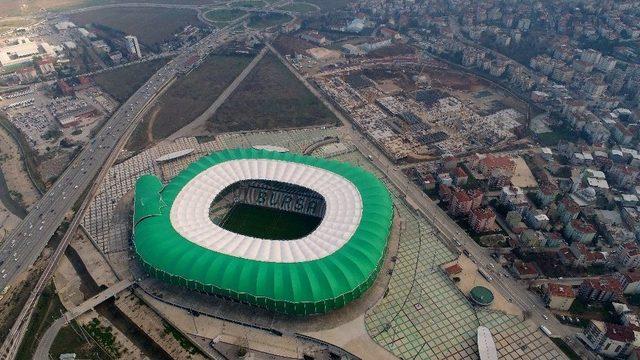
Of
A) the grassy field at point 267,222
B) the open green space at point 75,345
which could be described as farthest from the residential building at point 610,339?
the open green space at point 75,345

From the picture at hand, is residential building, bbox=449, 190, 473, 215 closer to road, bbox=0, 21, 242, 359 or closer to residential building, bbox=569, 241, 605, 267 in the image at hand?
residential building, bbox=569, 241, 605, 267

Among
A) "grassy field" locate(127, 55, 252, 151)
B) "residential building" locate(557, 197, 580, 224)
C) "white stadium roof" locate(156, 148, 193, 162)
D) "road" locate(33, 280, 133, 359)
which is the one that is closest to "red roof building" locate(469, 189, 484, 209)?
"residential building" locate(557, 197, 580, 224)

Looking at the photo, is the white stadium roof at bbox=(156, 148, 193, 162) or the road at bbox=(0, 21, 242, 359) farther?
the white stadium roof at bbox=(156, 148, 193, 162)

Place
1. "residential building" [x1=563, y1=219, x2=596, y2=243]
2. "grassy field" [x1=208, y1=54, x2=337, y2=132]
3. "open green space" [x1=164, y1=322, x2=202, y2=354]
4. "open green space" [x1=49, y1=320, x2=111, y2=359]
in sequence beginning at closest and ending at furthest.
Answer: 1. "open green space" [x1=49, y1=320, x2=111, y2=359]
2. "open green space" [x1=164, y1=322, x2=202, y2=354]
3. "residential building" [x1=563, y1=219, x2=596, y2=243]
4. "grassy field" [x1=208, y1=54, x2=337, y2=132]

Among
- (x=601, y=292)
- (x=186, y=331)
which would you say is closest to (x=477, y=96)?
(x=601, y=292)

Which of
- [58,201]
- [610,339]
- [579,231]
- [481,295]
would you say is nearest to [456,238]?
[481,295]

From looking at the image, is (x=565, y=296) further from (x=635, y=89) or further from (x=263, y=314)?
(x=635, y=89)
